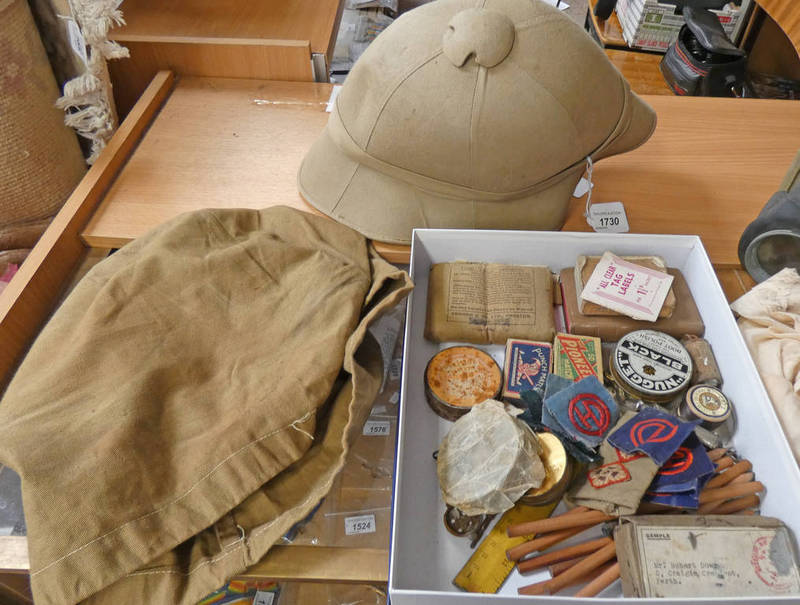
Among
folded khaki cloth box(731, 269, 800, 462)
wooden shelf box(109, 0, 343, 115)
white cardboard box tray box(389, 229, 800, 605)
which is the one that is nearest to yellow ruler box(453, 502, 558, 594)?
white cardboard box tray box(389, 229, 800, 605)

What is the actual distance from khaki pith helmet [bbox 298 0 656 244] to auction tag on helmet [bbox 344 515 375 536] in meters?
0.44

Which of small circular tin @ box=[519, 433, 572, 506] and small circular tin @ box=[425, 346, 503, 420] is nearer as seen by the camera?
small circular tin @ box=[519, 433, 572, 506]

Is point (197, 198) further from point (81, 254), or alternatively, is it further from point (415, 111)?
point (415, 111)

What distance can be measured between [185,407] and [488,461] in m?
0.38

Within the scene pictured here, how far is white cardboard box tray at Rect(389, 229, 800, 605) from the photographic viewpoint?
0.69 metres

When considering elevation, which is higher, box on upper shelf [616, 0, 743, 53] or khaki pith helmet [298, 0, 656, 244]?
khaki pith helmet [298, 0, 656, 244]

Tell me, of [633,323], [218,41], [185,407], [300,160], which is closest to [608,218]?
[633,323]

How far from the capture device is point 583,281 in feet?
2.99

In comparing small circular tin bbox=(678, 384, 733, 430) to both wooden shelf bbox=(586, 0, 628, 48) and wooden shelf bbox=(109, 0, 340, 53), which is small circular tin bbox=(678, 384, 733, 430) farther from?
wooden shelf bbox=(586, 0, 628, 48)

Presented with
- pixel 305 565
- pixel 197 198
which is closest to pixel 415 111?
pixel 197 198

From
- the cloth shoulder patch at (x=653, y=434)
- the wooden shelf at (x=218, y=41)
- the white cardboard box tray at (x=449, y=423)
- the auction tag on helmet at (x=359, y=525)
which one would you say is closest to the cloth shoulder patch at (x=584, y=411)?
the cloth shoulder patch at (x=653, y=434)

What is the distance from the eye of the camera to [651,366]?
2.73 feet

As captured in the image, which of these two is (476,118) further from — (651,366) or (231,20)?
(231,20)

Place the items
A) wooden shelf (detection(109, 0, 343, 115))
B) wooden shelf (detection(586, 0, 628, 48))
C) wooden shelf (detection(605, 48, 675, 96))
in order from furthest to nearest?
wooden shelf (detection(586, 0, 628, 48))
wooden shelf (detection(605, 48, 675, 96))
wooden shelf (detection(109, 0, 343, 115))
